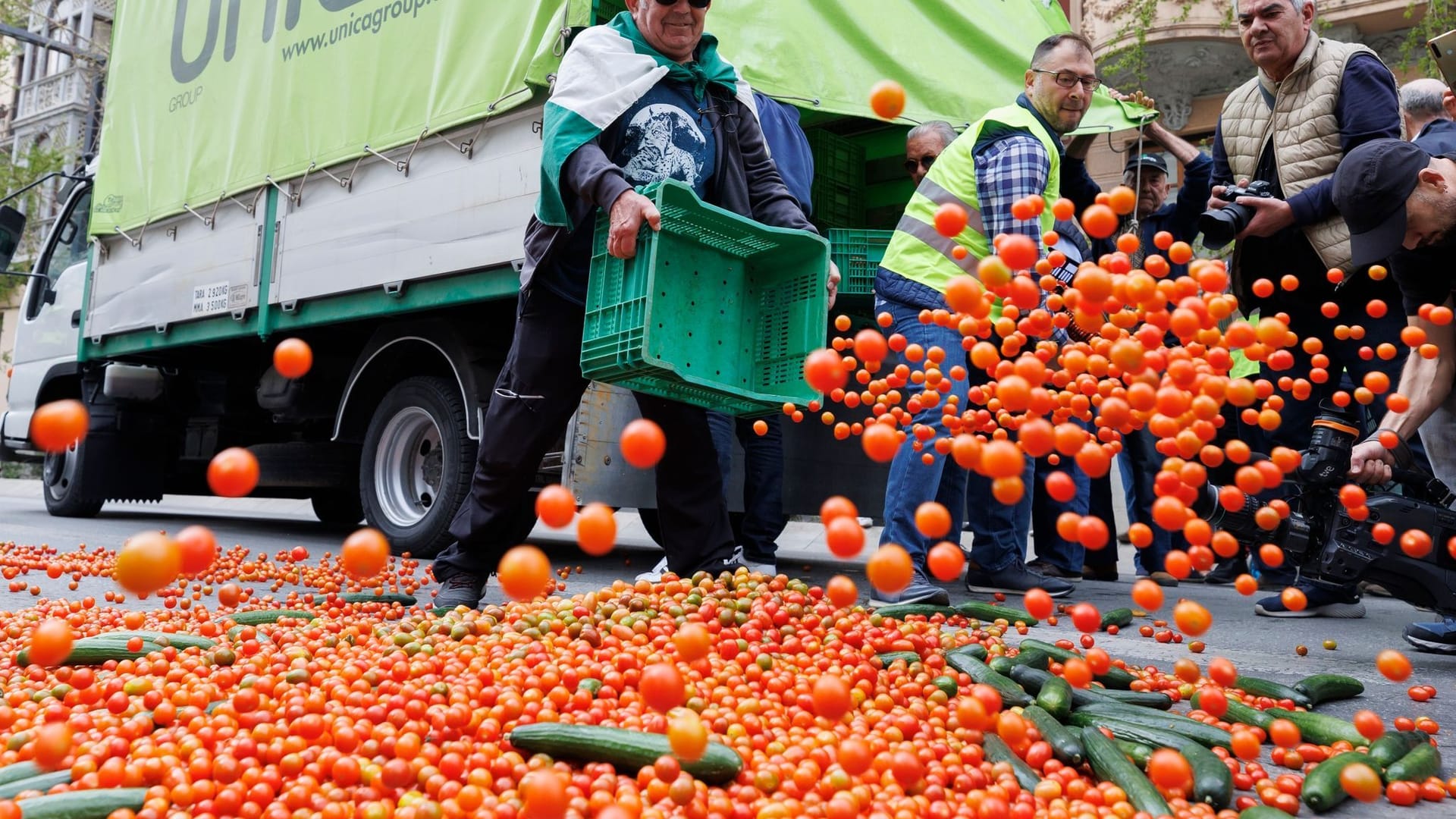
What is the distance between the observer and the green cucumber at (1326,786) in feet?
7.52

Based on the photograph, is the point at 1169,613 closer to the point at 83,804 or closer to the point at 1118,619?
the point at 1118,619

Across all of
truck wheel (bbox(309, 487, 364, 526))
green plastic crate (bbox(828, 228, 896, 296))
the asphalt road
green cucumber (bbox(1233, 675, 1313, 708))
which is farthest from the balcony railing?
green cucumber (bbox(1233, 675, 1313, 708))

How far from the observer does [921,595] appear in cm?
465

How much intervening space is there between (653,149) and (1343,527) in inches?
111

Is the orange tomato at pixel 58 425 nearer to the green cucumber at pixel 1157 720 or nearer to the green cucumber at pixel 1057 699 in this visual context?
the green cucumber at pixel 1057 699

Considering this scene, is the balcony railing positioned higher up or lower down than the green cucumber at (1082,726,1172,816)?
higher up

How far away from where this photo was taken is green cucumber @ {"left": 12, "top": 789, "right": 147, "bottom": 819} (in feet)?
6.32

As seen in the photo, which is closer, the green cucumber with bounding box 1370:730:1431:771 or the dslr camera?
the green cucumber with bounding box 1370:730:1431:771

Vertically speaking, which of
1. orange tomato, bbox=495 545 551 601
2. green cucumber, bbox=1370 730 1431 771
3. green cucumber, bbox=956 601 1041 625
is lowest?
green cucumber, bbox=1370 730 1431 771

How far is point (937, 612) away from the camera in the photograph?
4.17 meters

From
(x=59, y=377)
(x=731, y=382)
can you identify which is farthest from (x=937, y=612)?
(x=59, y=377)

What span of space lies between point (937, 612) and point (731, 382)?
1.18 meters

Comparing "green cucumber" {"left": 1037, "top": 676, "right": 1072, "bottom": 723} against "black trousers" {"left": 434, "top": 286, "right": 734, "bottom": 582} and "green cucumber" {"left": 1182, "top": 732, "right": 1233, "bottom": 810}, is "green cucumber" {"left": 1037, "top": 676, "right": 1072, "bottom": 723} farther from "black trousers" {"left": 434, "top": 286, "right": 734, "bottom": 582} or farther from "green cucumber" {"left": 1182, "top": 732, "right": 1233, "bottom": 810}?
"black trousers" {"left": 434, "top": 286, "right": 734, "bottom": 582}

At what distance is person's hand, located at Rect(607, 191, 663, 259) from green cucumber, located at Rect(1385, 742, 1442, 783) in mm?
2447
